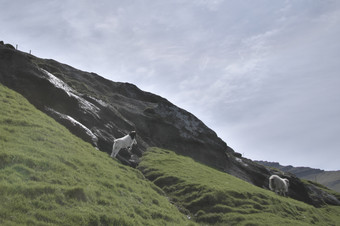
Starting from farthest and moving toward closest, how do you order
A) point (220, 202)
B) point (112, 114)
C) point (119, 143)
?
point (112, 114) → point (119, 143) → point (220, 202)

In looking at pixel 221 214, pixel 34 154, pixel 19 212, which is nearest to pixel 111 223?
pixel 19 212

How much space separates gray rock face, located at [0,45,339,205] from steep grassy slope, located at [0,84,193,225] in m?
9.36

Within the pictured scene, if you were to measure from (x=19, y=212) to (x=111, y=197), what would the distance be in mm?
6279

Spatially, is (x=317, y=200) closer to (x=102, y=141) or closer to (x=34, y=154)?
(x=102, y=141)

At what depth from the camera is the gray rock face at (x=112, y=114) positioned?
3316cm

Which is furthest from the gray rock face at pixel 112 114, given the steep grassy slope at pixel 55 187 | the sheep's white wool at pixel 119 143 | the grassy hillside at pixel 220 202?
the steep grassy slope at pixel 55 187

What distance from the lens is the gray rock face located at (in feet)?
109

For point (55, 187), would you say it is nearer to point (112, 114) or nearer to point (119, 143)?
point (119, 143)

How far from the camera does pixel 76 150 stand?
2189 centimetres

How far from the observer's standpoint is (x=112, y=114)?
143 feet

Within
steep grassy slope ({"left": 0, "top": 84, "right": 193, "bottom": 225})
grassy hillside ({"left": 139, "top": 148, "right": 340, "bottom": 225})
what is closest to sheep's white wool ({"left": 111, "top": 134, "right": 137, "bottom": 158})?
grassy hillside ({"left": 139, "top": 148, "right": 340, "bottom": 225})

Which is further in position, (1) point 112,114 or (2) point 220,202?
(1) point 112,114

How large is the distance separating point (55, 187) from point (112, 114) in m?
30.5

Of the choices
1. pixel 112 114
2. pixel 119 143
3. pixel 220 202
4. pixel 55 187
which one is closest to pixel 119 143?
pixel 119 143
